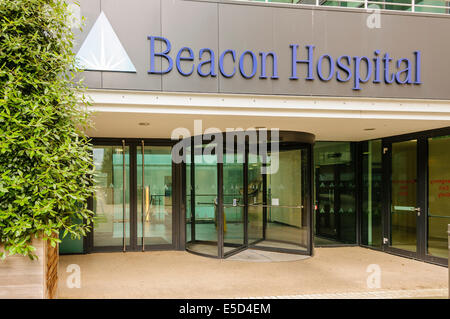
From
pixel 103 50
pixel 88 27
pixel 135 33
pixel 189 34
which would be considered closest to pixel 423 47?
pixel 189 34

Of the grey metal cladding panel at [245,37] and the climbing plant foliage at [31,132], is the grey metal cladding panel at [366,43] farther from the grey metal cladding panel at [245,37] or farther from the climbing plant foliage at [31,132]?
the climbing plant foliage at [31,132]

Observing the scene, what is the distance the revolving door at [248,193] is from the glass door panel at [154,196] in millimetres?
437

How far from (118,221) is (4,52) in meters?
5.17

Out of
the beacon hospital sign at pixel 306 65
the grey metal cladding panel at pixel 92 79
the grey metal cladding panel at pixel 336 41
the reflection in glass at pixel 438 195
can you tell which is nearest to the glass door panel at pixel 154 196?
the grey metal cladding panel at pixel 92 79

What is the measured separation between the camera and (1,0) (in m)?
2.84

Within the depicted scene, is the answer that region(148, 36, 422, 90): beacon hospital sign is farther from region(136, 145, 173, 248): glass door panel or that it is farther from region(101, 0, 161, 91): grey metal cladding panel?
region(136, 145, 173, 248): glass door panel

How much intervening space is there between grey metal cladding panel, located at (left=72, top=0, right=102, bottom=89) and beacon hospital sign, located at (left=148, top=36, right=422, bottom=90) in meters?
0.78

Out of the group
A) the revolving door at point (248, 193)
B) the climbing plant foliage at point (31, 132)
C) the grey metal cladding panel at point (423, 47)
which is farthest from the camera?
the revolving door at point (248, 193)

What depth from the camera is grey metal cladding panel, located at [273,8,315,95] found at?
17.6ft

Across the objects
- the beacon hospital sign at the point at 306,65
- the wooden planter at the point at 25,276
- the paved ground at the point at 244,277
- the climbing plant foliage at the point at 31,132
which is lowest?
the paved ground at the point at 244,277

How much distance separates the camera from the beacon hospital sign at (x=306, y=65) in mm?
5113

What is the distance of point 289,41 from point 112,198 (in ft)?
16.1

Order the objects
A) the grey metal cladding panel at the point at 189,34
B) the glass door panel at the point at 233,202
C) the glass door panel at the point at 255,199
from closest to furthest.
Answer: the grey metal cladding panel at the point at 189,34 < the glass door panel at the point at 233,202 < the glass door panel at the point at 255,199
